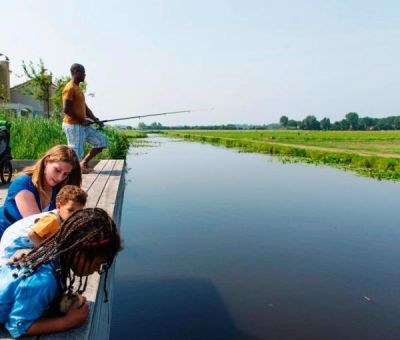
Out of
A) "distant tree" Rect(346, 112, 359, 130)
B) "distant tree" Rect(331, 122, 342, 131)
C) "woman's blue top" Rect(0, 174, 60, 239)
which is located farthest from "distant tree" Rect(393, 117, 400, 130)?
"woman's blue top" Rect(0, 174, 60, 239)

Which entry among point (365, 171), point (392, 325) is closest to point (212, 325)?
point (392, 325)

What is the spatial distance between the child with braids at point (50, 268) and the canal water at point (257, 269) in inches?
87.5

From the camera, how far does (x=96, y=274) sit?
2512 millimetres

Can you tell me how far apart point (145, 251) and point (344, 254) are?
3.10m

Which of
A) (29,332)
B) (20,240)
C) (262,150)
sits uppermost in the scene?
(20,240)

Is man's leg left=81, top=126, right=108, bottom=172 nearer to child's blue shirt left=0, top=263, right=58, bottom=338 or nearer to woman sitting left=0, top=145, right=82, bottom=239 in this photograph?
woman sitting left=0, top=145, right=82, bottom=239

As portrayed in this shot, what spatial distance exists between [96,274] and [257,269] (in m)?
3.42

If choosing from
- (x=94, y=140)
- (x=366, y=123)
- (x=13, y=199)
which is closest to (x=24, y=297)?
(x=13, y=199)

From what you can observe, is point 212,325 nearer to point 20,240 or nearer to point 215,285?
point 215,285

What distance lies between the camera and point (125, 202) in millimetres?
10031

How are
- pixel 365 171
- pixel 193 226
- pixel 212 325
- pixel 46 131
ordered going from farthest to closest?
1. pixel 365 171
2. pixel 46 131
3. pixel 193 226
4. pixel 212 325

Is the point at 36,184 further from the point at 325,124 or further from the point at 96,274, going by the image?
the point at 325,124

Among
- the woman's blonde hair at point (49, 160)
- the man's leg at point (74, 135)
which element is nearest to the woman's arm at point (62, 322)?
the woman's blonde hair at point (49, 160)

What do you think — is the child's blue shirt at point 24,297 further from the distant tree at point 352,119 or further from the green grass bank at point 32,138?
the distant tree at point 352,119
